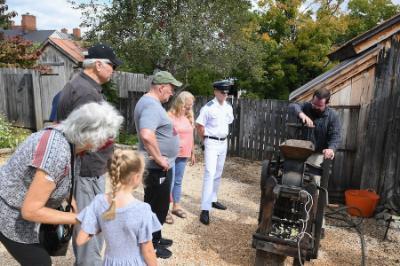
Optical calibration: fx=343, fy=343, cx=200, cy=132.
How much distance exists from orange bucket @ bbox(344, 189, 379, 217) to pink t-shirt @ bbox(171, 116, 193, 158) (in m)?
2.74

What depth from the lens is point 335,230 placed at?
487cm

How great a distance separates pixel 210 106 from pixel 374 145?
9.37 ft

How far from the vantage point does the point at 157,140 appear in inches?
141

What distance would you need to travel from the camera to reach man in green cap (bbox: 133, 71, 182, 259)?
3322 millimetres

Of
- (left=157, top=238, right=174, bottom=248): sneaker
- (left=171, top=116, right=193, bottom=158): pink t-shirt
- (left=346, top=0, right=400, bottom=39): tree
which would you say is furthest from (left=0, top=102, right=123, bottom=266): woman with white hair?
(left=346, top=0, right=400, bottom=39): tree

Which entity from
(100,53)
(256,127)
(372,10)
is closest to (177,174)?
(100,53)

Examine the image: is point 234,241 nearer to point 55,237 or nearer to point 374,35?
point 55,237

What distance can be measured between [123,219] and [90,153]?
2.92 feet

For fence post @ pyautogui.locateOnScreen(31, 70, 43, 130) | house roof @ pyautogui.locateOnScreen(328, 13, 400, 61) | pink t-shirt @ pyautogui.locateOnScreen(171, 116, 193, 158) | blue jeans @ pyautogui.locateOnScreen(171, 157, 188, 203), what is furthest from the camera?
fence post @ pyautogui.locateOnScreen(31, 70, 43, 130)

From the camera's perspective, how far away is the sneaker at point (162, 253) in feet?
12.7

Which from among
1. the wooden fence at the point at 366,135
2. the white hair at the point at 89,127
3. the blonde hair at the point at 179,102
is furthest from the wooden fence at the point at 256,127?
the white hair at the point at 89,127

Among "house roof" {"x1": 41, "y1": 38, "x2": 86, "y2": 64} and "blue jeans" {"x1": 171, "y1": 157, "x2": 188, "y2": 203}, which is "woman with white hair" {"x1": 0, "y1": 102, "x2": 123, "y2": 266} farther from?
"house roof" {"x1": 41, "y1": 38, "x2": 86, "y2": 64}

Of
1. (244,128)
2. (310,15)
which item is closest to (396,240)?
(244,128)

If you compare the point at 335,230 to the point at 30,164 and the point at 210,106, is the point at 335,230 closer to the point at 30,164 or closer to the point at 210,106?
the point at 210,106
